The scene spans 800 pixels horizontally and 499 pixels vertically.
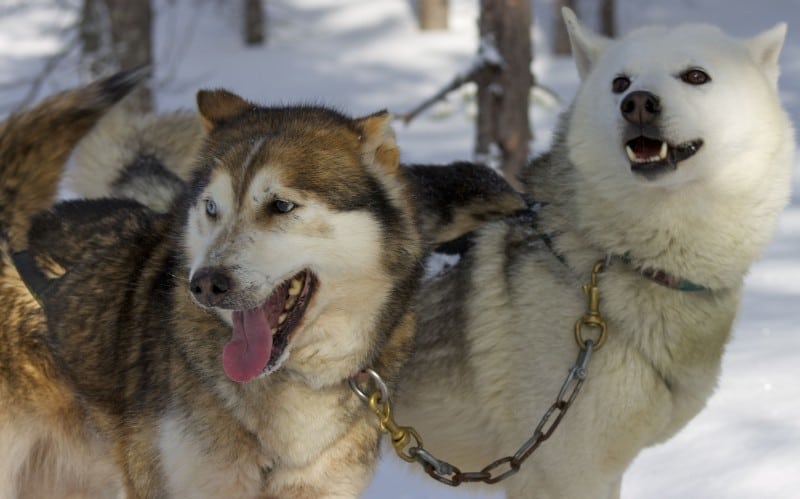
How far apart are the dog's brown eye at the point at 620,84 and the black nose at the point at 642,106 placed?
0.18 meters

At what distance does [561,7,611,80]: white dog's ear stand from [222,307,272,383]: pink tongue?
4.76 ft

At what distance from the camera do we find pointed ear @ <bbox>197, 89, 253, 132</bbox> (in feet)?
9.79

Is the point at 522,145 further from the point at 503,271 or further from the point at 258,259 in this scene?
the point at 258,259

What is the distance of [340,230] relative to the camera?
2.57m

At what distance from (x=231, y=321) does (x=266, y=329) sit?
5.8 inches

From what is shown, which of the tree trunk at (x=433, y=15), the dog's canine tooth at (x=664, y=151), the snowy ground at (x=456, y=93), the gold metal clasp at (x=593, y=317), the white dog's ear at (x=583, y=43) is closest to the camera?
the dog's canine tooth at (x=664, y=151)

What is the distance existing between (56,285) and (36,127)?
54 centimetres

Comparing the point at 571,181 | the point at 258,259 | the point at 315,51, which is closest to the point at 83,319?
the point at 258,259

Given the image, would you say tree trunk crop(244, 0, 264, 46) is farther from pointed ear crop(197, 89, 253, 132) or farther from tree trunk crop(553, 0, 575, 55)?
pointed ear crop(197, 89, 253, 132)

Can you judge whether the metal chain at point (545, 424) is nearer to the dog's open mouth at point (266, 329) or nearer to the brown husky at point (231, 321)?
the brown husky at point (231, 321)

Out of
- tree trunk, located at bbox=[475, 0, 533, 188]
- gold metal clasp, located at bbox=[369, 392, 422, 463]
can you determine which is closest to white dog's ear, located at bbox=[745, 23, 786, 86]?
gold metal clasp, located at bbox=[369, 392, 422, 463]

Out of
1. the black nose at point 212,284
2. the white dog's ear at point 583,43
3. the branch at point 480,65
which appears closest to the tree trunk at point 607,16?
the branch at point 480,65

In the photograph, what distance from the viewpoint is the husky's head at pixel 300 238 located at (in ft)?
8.10

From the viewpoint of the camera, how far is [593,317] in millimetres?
3057
